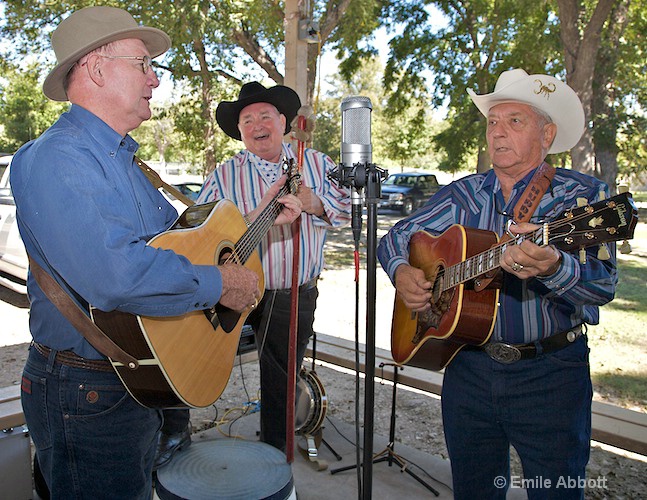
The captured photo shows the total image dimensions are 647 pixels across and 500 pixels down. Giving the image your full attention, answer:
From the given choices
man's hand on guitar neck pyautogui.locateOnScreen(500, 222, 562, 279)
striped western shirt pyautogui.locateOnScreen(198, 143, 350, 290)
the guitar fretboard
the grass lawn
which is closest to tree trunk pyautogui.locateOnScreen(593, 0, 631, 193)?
the grass lawn

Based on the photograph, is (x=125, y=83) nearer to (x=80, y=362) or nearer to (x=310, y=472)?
(x=80, y=362)

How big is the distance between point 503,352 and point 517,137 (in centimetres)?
83

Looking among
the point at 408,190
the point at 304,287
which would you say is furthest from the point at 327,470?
the point at 408,190

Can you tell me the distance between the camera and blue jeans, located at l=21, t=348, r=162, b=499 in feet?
5.62

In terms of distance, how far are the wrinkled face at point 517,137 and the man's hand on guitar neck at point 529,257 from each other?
516 mm

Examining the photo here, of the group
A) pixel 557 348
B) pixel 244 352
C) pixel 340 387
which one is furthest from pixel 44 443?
pixel 340 387

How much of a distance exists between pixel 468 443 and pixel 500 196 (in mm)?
986

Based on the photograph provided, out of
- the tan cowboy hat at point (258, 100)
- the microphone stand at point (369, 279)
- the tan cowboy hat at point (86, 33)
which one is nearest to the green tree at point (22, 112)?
the tan cowboy hat at point (258, 100)

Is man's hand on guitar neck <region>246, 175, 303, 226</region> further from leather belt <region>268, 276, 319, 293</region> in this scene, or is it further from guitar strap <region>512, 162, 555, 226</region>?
guitar strap <region>512, 162, 555, 226</region>

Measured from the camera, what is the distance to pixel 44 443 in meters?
1.79

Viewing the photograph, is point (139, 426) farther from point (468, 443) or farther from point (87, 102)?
point (468, 443)

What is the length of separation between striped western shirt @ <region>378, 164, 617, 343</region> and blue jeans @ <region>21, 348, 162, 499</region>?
1305mm

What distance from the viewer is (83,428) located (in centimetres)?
171

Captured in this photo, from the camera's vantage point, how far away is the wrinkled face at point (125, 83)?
1.74 m
